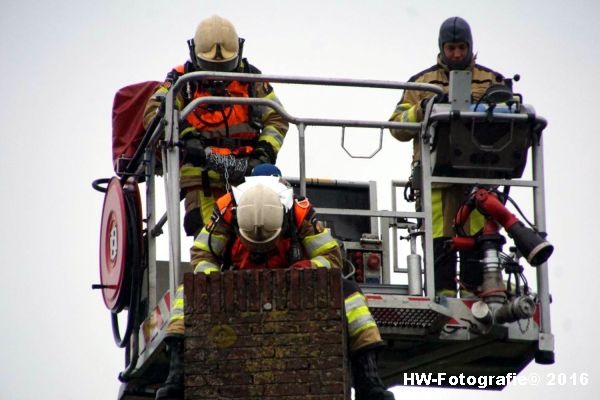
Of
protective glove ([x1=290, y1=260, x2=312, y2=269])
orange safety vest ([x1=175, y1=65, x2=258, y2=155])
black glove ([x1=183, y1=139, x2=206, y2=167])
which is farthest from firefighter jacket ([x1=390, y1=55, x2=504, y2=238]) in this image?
protective glove ([x1=290, y1=260, x2=312, y2=269])

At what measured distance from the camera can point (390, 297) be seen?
19406 mm

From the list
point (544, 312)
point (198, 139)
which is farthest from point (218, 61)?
point (544, 312)

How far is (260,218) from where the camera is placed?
708 inches

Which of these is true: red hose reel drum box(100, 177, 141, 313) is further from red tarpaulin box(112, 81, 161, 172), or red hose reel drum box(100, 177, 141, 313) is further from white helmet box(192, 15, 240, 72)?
white helmet box(192, 15, 240, 72)

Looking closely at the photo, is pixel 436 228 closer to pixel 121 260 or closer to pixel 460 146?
pixel 460 146

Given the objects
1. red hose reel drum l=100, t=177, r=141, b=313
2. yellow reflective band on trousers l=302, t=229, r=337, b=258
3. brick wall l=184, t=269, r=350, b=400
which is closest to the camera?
brick wall l=184, t=269, r=350, b=400

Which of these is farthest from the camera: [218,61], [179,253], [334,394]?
[218,61]

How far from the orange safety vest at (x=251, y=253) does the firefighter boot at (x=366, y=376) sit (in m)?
1.02

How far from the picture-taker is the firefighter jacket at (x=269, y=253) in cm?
1830

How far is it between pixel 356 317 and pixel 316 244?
73 centimetres

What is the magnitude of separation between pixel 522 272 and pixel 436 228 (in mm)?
874

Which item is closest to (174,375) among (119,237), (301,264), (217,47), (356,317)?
(301,264)

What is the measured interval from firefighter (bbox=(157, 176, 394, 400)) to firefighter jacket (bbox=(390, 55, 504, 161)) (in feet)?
6.11

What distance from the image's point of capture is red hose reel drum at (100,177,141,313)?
2039 centimetres
